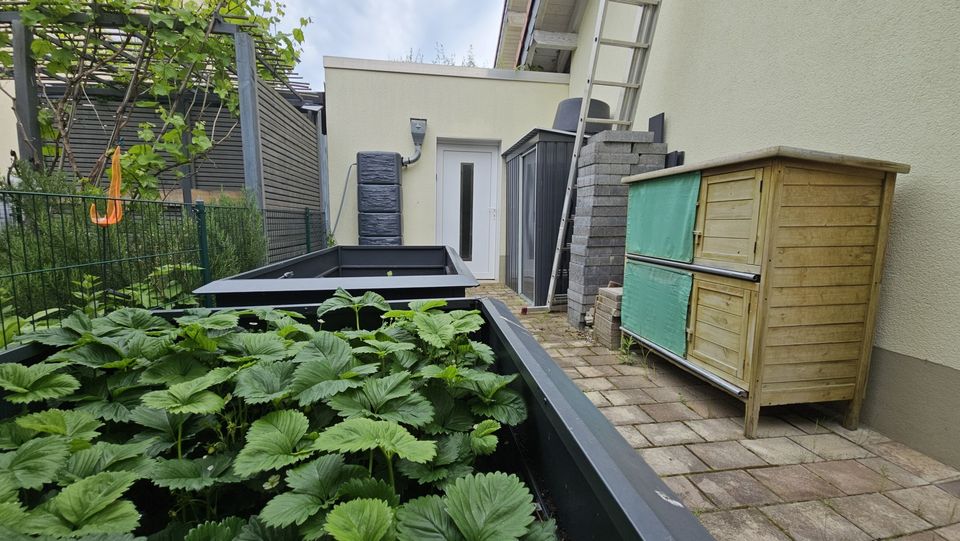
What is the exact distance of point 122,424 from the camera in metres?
0.63

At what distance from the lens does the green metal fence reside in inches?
69.1

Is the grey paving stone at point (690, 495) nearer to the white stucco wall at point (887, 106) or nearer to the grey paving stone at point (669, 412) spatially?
the grey paving stone at point (669, 412)

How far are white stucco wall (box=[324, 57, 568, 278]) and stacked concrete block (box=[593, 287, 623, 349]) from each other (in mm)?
3028

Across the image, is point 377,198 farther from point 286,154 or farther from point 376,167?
point 286,154

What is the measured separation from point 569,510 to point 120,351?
31.2 inches

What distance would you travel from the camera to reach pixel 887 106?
1.77 m

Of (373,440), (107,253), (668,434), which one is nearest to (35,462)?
(373,440)

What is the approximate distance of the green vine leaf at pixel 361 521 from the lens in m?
0.37

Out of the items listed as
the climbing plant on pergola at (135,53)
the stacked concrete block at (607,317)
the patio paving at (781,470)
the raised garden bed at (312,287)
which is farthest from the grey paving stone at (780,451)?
the climbing plant on pergola at (135,53)

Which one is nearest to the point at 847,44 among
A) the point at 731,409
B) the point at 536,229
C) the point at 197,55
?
the point at 731,409

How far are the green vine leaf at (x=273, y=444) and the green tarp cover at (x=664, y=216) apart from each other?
222cm

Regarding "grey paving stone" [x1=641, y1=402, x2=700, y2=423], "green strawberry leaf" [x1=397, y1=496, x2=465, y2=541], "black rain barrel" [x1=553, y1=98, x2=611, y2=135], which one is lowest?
"grey paving stone" [x1=641, y1=402, x2=700, y2=423]

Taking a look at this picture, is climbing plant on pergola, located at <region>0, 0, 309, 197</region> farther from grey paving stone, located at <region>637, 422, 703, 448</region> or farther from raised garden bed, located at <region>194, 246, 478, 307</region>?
grey paving stone, located at <region>637, 422, 703, 448</region>

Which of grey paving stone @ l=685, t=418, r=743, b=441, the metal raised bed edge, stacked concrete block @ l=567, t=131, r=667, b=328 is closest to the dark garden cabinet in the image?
stacked concrete block @ l=567, t=131, r=667, b=328
